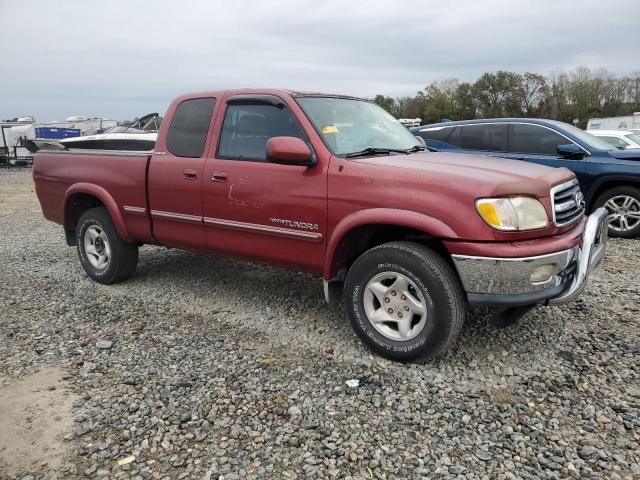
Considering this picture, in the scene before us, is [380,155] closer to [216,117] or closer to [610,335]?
[216,117]

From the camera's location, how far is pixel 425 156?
12.8ft

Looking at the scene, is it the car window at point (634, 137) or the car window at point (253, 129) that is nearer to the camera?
the car window at point (253, 129)

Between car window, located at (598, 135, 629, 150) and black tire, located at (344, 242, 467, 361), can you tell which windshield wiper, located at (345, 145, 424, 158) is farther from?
car window, located at (598, 135, 629, 150)

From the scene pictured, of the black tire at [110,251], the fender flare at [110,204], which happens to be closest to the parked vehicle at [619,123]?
the black tire at [110,251]

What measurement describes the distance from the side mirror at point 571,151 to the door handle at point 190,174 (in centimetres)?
531

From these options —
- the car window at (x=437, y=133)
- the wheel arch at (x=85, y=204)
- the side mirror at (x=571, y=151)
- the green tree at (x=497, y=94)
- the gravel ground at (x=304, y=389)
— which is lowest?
the gravel ground at (x=304, y=389)

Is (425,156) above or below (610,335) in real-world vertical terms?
above

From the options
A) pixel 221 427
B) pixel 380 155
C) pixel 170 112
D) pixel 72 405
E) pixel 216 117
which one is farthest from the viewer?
pixel 170 112

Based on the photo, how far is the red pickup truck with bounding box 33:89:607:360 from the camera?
3.11 meters

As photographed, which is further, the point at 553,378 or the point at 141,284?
the point at 141,284

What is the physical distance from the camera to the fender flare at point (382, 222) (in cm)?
315

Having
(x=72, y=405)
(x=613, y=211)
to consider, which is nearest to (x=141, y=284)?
(x=72, y=405)

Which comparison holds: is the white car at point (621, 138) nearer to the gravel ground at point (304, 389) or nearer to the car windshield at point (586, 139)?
the car windshield at point (586, 139)

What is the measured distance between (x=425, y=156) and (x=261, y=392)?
2.11 meters
